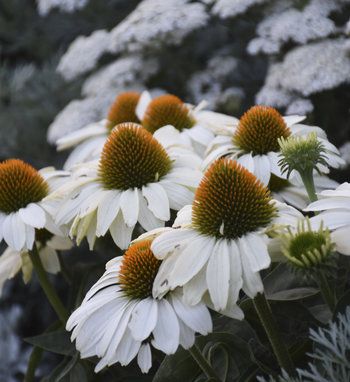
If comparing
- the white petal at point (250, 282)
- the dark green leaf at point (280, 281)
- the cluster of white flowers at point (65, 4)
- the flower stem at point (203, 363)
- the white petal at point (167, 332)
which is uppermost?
the white petal at point (250, 282)

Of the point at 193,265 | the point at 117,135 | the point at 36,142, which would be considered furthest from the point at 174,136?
the point at 36,142

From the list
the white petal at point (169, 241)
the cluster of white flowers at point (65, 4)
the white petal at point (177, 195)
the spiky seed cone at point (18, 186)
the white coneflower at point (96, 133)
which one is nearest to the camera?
the white petal at point (169, 241)

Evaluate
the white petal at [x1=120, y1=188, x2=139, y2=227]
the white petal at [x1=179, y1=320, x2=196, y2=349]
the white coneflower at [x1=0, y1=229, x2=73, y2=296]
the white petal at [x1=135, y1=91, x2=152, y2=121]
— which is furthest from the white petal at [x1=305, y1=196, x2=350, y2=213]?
the white petal at [x1=135, y1=91, x2=152, y2=121]

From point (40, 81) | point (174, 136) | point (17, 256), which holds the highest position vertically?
Result: point (174, 136)

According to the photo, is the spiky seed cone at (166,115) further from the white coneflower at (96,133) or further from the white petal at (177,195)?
the white petal at (177,195)

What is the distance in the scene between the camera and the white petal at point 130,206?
119 cm

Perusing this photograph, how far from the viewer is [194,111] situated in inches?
65.4

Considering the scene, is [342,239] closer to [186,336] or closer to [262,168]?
[186,336]

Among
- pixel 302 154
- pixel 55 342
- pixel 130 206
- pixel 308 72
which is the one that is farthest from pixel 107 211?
pixel 308 72

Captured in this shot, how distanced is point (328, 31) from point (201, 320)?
112 cm

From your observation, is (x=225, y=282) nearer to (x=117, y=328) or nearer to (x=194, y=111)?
(x=117, y=328)

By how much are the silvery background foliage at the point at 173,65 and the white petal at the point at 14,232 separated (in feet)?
2.17

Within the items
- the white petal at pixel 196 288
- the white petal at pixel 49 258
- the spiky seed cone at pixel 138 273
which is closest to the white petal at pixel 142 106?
the white petal at pixel 49 258

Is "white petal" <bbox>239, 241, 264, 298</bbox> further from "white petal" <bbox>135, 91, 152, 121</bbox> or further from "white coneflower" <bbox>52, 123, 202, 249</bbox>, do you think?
"white petal" <bbox>135, 91, 152, 121</bbox>
